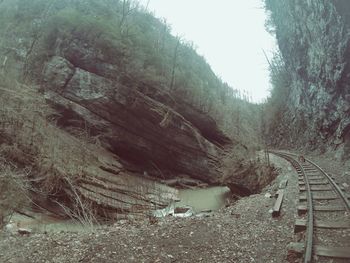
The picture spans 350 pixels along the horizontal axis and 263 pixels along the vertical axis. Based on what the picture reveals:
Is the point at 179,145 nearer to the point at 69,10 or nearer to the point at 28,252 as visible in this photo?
Result: the point at 69,10

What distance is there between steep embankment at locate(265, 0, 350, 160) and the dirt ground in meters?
11.9

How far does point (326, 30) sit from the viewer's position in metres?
18.2

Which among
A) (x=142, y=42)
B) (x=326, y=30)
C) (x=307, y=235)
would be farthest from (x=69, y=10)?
(x=307, y=235)

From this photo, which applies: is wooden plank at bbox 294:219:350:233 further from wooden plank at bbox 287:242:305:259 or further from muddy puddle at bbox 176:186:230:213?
muddy puddle at bbox 176:186:230:213

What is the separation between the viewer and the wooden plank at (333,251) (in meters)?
4.88

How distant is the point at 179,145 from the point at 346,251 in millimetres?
22698

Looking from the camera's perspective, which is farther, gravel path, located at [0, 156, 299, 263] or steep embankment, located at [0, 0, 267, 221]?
steep embankment, located at [0, 0, 267, 221]

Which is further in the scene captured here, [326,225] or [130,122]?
[130,122]

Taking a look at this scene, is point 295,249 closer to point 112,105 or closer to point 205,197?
point 205,197

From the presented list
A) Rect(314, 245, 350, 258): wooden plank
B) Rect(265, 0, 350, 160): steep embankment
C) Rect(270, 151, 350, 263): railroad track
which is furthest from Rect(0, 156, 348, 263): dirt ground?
Rect(265, 0, 350, 160): steep embankment

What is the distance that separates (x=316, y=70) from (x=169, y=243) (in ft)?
70.2

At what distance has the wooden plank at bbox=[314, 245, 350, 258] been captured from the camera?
4.88m

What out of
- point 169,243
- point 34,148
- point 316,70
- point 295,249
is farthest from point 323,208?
point 316,70

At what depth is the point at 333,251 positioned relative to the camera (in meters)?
5.04
